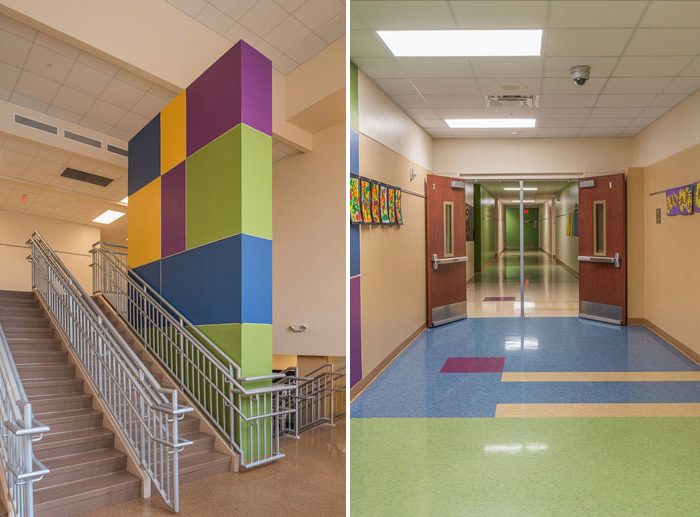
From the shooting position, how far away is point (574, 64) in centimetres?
435

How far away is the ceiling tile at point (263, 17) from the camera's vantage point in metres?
5.09

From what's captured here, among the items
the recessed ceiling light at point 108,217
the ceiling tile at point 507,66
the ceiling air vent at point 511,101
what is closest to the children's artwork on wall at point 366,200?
the ceiling tile at point 507,66

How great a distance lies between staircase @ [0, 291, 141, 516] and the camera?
409 cm

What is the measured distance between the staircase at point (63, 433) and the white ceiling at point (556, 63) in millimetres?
3686

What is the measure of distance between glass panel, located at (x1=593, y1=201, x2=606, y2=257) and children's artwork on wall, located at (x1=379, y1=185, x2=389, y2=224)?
3680 millimetres

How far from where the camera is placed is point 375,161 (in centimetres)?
418

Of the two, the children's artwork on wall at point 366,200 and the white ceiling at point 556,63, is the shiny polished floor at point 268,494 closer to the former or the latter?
the children's artwork on wall at point 366,200

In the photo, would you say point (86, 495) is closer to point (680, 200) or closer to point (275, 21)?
point (275, 21)

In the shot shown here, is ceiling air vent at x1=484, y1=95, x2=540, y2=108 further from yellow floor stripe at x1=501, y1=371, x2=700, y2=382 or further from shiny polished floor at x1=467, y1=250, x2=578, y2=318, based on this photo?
shiny polished floor at x1=467, y1=250, x2=578, y2=318

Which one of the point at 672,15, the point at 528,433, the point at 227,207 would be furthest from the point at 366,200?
the point at 672,15

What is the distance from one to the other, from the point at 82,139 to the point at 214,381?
13.9ft

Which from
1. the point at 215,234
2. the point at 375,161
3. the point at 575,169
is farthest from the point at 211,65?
the point at 575,169

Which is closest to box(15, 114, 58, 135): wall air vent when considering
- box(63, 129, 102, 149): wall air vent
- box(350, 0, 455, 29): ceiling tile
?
box(63, 129, 102, 149): wall air vent

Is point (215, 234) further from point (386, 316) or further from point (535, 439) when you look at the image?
point (535, 439)
